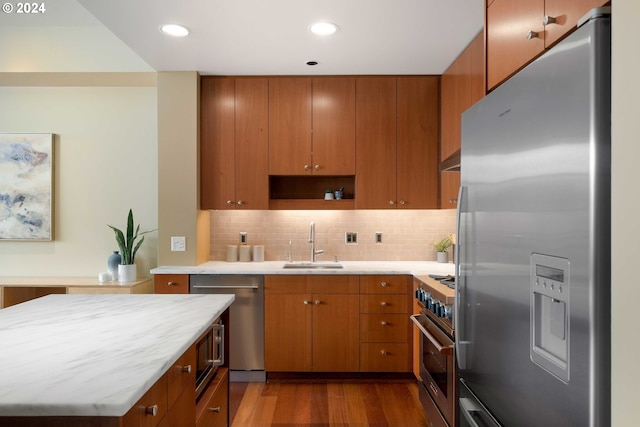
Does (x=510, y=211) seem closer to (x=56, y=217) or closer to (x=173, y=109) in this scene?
(x=173, y=109)

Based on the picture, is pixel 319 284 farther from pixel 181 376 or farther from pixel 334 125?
pixel 181 376

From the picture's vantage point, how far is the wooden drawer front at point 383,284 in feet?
11.3

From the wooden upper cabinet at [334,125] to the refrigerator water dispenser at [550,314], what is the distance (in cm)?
274

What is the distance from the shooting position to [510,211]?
1.27m

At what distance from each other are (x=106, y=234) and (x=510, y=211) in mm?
3883

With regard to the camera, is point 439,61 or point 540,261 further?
point 439,61

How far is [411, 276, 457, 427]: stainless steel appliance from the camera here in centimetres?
217

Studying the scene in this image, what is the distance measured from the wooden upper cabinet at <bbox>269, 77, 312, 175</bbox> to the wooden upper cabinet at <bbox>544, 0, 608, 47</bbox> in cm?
263

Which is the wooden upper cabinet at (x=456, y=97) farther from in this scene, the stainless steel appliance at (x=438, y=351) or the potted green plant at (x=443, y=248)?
the stainless steel appliance at (x=438, y=351)

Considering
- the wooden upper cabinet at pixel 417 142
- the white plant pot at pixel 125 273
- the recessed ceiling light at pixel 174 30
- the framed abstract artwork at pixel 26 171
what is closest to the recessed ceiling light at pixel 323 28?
the recessed ceiling light at pixel 174 30

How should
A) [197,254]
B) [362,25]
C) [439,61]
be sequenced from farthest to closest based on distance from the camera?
[197,254], [439,61], [362,25]

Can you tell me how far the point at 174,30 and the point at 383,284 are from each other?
2.39 m

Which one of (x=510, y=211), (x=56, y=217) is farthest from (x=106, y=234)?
(x=510, y=211)

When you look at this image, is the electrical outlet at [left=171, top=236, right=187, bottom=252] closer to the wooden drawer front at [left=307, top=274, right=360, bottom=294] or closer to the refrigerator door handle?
the wooden drawer front at [left=307, top=274, right=360, bottom=294]
